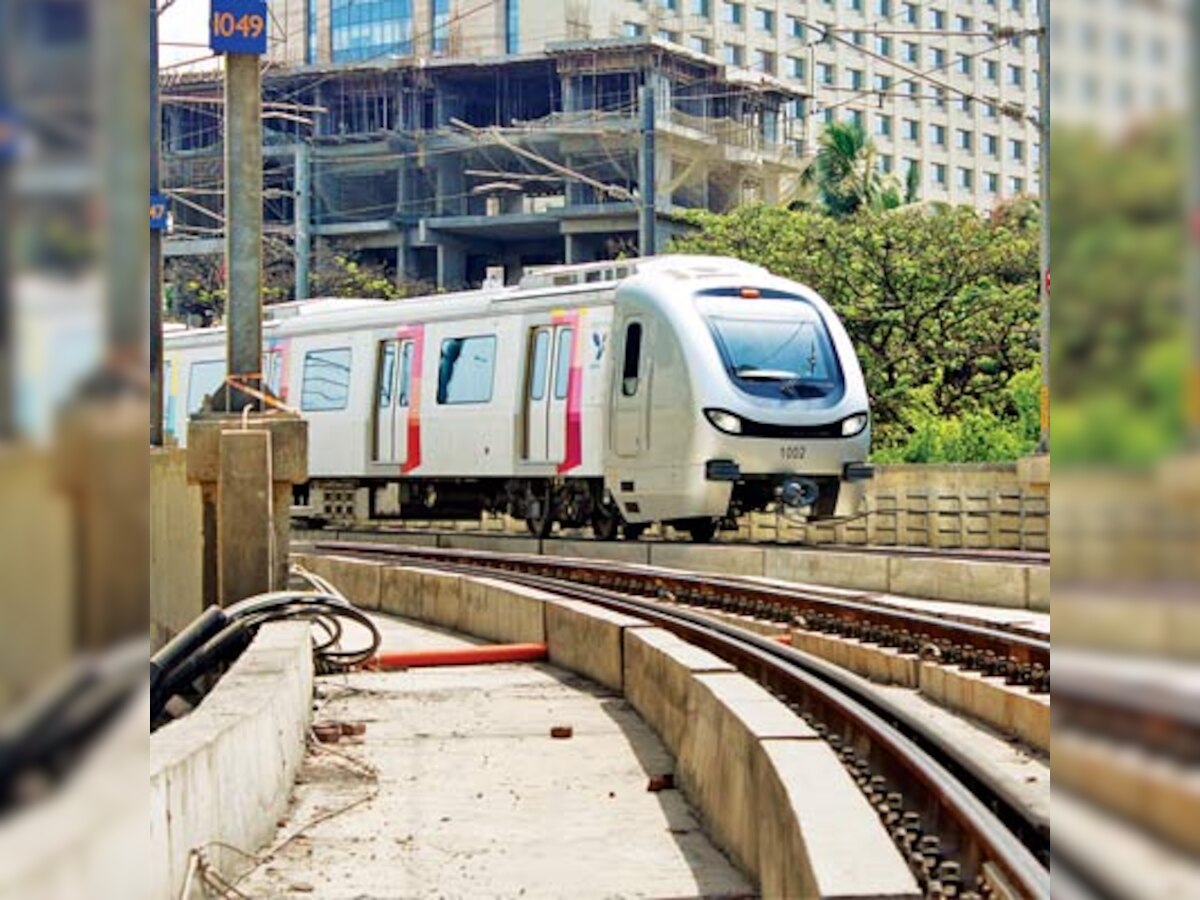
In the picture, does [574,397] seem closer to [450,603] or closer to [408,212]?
[450,603]

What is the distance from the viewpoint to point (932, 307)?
115ft

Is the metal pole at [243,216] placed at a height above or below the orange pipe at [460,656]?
above

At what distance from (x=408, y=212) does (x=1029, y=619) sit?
61930 millimetres

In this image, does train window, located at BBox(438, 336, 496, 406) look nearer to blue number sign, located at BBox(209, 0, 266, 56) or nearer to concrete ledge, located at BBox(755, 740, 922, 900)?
blue number sign, located at BBox(209, 0, 266, 56)

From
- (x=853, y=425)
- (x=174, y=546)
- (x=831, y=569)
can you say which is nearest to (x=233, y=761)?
(x=174, y=546)

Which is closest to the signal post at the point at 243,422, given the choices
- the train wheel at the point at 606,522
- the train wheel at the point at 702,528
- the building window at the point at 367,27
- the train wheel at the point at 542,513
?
the train wheel at the point at 702,528

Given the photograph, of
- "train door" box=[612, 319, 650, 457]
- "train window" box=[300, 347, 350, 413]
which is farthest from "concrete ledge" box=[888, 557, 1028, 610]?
"train window" box=[300, 347, 350, 413]

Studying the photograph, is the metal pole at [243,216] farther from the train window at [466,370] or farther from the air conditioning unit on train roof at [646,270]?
the train window at [466,370]

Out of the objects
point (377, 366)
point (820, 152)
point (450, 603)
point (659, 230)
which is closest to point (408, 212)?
point (659, 230)

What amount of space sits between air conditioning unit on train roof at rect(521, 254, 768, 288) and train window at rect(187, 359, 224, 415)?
583cm

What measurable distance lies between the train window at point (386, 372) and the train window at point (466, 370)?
83cm

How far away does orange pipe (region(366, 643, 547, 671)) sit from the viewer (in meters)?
12.7

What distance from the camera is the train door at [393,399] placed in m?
23.0

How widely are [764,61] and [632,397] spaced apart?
7120cm
